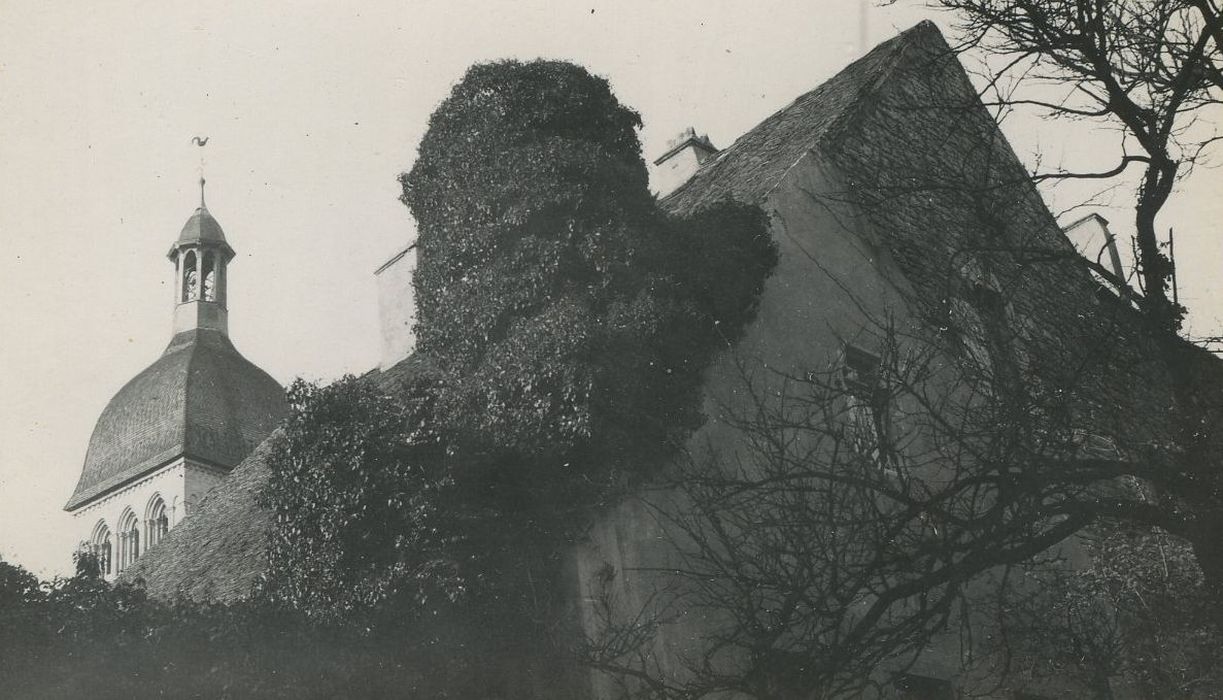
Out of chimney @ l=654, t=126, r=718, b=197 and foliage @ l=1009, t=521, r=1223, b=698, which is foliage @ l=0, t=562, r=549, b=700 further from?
chimney @ l=654, t=126, r=718, b=197

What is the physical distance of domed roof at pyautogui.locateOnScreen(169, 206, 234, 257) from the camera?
1756 inches

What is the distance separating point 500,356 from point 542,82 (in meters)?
3.51

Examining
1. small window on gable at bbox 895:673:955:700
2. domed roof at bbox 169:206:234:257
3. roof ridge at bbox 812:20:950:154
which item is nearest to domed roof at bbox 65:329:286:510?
domed roof at bbox 169:206:234:257

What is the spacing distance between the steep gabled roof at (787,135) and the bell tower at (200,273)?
31.2 m

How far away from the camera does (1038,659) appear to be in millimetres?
13508

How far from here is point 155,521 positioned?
42.3 metres

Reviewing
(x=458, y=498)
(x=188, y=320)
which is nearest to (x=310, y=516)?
(x=458, y=498)

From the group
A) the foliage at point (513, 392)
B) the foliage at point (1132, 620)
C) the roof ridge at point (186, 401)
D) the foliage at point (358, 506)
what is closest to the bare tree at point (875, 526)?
the foliage at point (513, 392)

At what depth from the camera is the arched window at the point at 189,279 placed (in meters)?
45.4

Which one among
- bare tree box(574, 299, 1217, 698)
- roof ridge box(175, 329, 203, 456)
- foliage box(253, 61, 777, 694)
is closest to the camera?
bare tree box(574, 299, 1217, 698)

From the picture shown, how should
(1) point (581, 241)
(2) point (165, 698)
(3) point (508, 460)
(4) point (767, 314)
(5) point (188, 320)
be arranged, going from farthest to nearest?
(5) point (188, 320), (4) point (767, 314), (1) point (581, 241), (3) point (508, 460), (2) point (165, 698)

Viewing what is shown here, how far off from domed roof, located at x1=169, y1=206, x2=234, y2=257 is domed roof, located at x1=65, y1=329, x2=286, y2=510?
341 centimetres

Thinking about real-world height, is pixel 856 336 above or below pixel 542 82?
below

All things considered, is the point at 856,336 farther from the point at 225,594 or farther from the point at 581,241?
the point at 225,594
